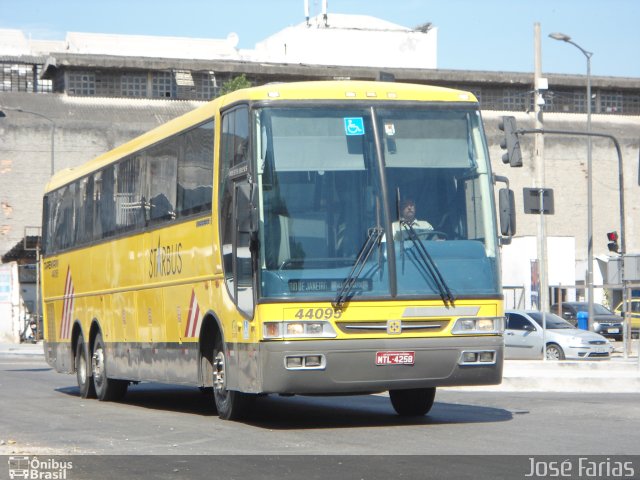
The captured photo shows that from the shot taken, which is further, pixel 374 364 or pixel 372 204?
pixel 372 204

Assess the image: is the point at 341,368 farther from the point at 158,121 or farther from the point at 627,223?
the point at 627,223

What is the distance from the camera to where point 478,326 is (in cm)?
1314

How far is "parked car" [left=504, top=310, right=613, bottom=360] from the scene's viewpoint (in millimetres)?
32000

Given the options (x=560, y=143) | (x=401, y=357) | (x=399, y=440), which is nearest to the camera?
(x=399, y=440)

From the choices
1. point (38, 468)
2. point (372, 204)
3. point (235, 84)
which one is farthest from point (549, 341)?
point (235, 84)

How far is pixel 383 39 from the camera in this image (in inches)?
3265

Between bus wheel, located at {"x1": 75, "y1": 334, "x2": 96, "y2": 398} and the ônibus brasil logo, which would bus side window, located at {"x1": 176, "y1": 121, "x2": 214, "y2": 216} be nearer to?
the ônibus brasil logo

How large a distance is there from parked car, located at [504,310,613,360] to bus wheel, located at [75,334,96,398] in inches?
548

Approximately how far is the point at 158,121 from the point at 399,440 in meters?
52.4

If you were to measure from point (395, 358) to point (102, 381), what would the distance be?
326 inches

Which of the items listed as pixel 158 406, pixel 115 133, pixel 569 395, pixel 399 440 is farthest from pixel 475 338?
pixel 115 133

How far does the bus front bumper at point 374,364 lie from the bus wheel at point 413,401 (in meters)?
1.60

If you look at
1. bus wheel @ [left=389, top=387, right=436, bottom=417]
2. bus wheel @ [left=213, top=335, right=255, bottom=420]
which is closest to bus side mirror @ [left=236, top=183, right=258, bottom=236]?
bus wheel @ [left=213, top=335, right=255, bottom=420]

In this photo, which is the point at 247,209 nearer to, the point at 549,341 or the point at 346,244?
the point at 346,244
